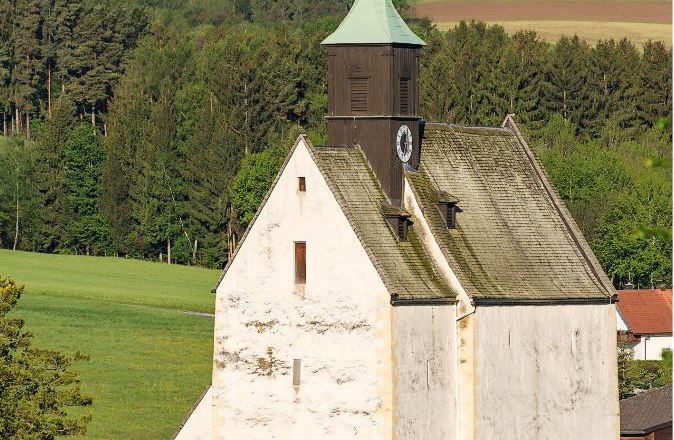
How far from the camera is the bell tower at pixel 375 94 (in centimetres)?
5806

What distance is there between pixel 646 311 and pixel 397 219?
6605cm

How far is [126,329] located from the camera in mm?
100000

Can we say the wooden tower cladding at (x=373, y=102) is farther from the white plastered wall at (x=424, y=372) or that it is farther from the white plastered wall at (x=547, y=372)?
the white plastered wall at (x=547, y=372)

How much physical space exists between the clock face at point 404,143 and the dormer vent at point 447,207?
116 centimetres

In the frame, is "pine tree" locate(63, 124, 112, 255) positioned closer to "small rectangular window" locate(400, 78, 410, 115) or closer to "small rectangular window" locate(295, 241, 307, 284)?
"small rectangular window" locate(400, 78, 410, 115)

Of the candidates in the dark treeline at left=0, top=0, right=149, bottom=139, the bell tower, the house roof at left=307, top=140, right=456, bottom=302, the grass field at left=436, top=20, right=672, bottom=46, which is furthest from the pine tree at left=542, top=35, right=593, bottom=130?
the house roof at left=307, top=140, right=456, bottom=302

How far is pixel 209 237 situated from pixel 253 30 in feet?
169

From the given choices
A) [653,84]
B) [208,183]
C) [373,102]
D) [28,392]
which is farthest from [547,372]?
[653,84]

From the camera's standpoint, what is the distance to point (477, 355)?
5716cm

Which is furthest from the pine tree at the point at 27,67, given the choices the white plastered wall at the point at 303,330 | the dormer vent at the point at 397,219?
the dormer vent at the point at 397,219

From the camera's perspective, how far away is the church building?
55.9 metres

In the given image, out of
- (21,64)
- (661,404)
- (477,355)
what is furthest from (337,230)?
(21,64)

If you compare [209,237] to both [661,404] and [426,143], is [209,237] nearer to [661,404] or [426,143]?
[661,404]

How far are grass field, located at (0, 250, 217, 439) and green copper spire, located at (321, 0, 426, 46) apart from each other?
1842cm
